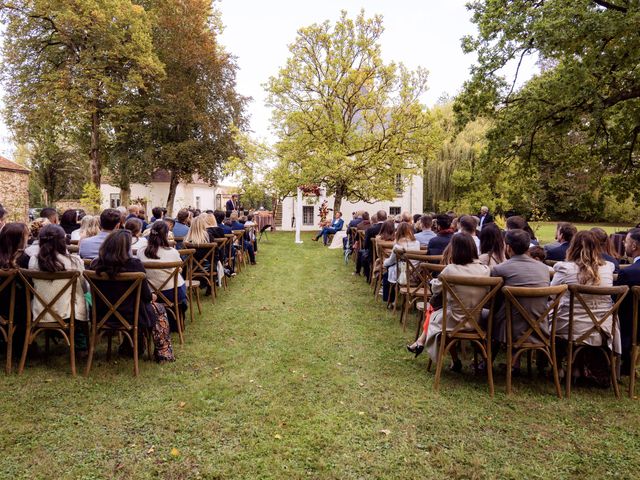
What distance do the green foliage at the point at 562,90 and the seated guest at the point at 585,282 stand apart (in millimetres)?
7647

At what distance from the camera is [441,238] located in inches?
248

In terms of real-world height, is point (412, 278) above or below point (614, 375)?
above

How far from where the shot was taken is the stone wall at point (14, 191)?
22.5 metres

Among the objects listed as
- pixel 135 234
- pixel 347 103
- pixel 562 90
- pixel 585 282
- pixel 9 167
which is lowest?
pixel 585 282

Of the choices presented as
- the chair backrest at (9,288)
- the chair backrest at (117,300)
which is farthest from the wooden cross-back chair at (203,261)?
the chair backrest at (9,288)

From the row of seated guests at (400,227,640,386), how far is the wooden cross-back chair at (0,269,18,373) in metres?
3.92

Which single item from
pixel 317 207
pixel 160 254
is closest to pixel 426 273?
pixel 160 254

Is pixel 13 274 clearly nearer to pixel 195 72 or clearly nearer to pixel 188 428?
pixel 188 428

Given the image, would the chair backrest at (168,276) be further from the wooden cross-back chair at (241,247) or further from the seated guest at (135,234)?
the wooden cross-back chair at (241,247)

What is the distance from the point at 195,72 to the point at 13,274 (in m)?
28.1

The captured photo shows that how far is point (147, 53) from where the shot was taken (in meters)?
23.5

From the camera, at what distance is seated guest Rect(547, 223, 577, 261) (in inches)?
222

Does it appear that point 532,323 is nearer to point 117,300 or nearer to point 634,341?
point 634,341

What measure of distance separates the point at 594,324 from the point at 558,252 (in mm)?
2005
